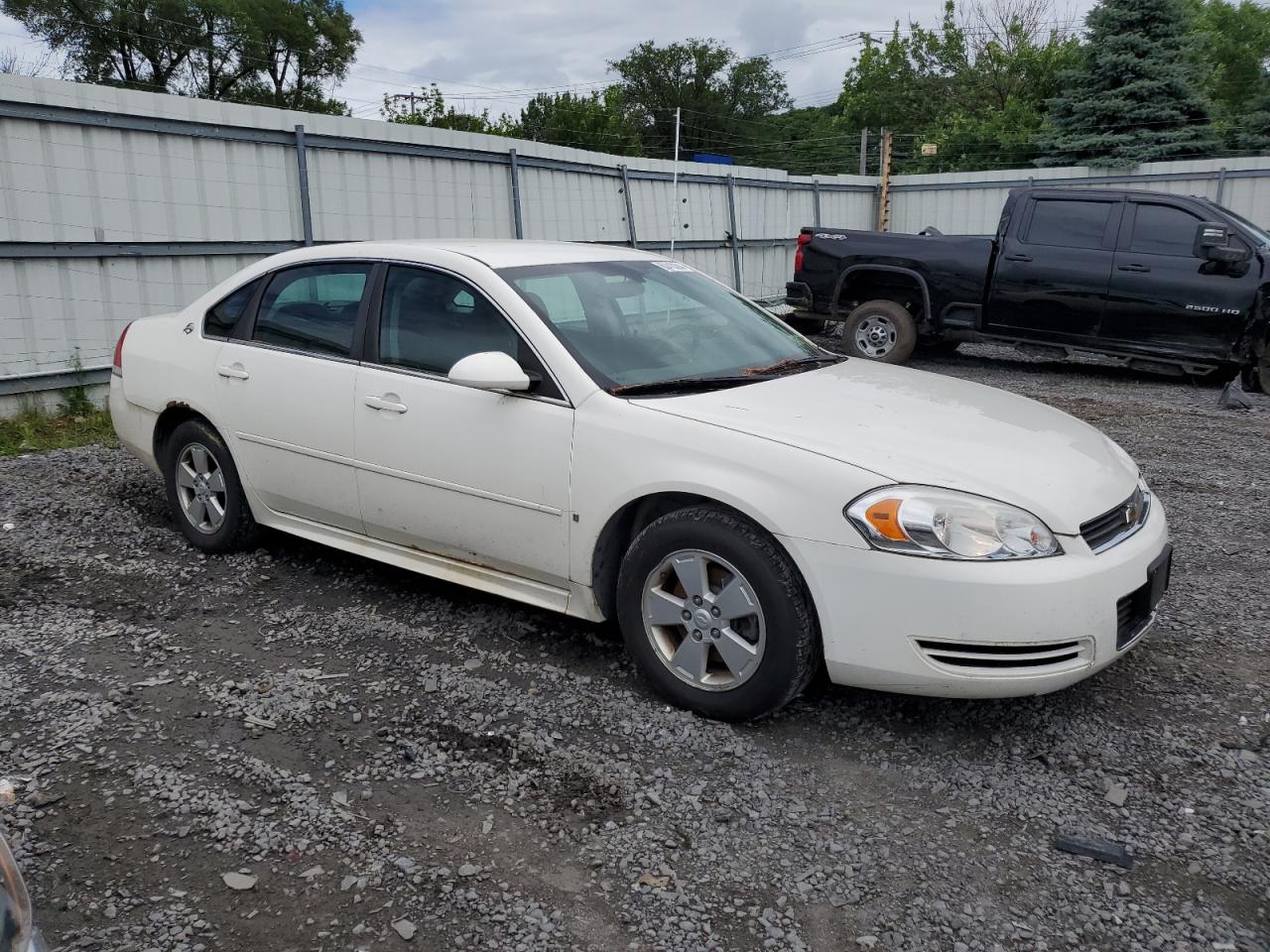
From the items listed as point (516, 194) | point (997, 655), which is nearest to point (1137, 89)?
point (516, 194)

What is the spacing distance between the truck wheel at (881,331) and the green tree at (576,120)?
44.1m

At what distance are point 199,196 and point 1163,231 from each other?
358 inches

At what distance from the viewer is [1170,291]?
10453mm

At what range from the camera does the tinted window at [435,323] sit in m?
4.18

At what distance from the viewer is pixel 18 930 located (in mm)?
1602

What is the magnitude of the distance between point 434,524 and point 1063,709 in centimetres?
244

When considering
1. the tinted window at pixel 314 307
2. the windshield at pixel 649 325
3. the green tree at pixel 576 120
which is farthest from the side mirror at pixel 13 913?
the green tree at pixel 576 120

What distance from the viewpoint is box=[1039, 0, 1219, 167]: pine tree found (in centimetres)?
2359

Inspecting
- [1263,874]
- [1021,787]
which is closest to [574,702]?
[1021,787]

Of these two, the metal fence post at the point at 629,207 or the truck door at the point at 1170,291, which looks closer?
the truck door at the point at 1170,291

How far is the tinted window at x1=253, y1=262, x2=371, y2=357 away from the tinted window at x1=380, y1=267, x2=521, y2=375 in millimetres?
209

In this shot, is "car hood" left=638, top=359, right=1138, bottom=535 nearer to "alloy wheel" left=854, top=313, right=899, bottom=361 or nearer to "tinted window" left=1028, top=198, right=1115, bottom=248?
"tinted window" left=1028, top=198, right=1115, bottom=248

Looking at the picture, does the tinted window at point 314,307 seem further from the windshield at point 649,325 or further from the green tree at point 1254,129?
the green tree at point 1254,129

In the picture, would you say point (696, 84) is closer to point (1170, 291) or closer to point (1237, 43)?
point (1237, 43)
